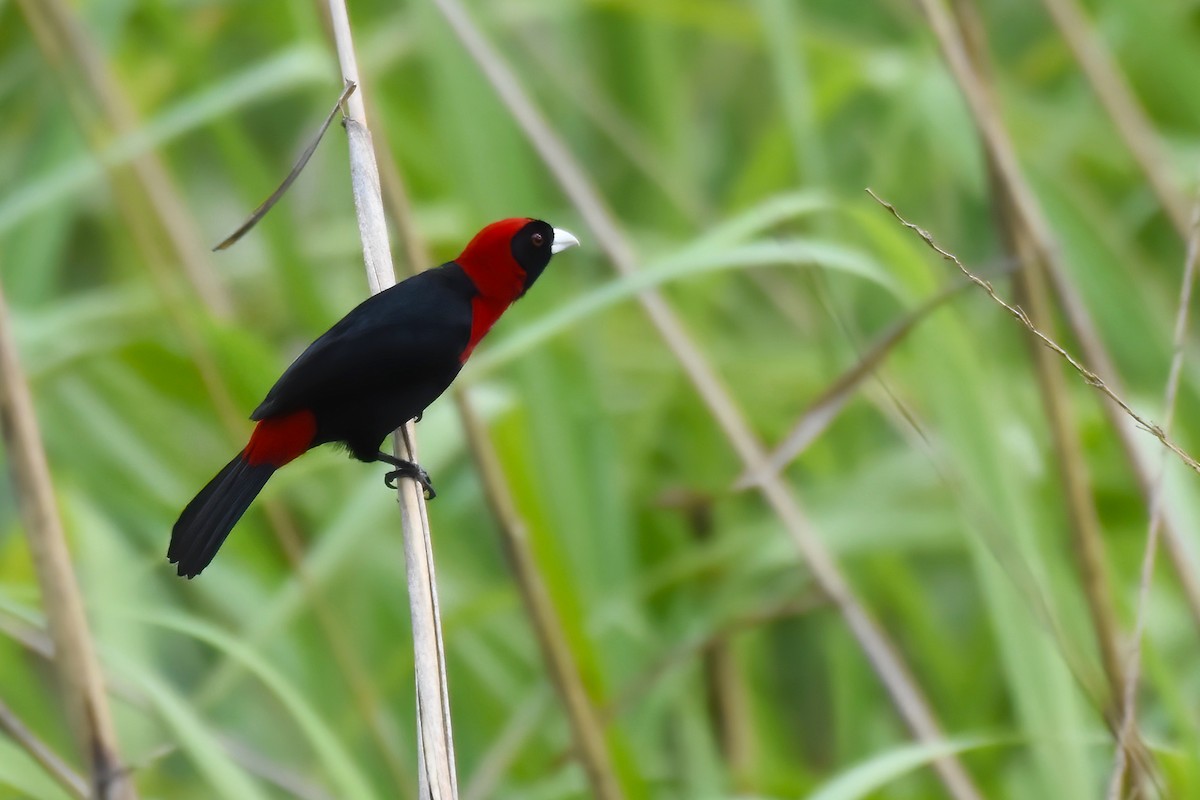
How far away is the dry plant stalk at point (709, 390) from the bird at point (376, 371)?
2.02 ft

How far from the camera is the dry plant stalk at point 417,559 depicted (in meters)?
1.17

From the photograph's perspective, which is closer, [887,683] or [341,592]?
[887,683]

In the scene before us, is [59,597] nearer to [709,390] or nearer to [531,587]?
[531,587]

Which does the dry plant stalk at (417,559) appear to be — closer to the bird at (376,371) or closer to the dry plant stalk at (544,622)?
the bird at (376,371)

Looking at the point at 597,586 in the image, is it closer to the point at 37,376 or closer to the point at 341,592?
the point at 341,592

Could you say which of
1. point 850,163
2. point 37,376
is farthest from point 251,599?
point 850,163

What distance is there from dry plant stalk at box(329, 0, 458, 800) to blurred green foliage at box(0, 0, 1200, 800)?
30 centimetres

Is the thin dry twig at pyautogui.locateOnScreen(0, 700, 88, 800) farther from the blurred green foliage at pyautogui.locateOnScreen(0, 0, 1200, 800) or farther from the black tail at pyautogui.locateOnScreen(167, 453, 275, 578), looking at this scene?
the black tail at pyautogui.locateOnScreen(167, 453, 275, 578)

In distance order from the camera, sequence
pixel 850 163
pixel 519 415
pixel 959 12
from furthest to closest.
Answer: pixel 850 163
pixel 519 415
pixel 959 12

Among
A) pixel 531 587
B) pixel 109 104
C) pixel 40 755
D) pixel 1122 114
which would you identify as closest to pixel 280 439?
pixel 40 755

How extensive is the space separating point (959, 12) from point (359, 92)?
113cm

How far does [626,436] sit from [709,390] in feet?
2.81

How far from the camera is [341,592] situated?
2586 millimetres

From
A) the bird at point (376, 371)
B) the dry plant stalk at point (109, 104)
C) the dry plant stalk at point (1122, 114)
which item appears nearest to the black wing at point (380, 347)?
the bird at point (376, 371)
